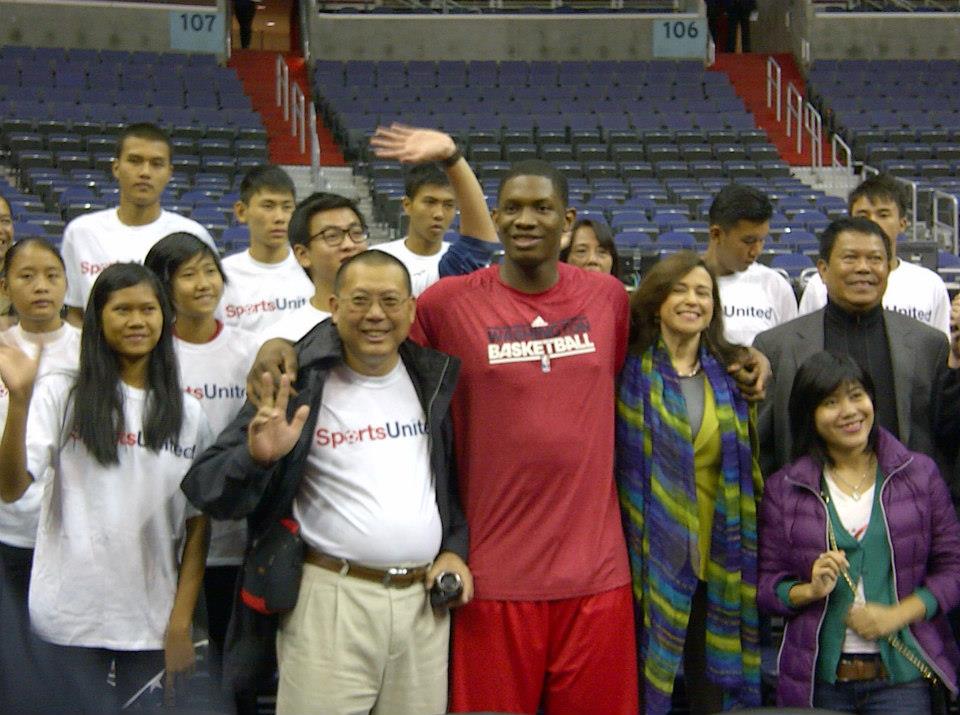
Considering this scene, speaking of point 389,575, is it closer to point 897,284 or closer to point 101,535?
point 101,535

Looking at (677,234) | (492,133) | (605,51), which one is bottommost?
(677,234)

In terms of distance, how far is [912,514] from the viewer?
9.71 feet

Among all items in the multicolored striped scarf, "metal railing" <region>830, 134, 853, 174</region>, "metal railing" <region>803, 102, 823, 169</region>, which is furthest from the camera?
"metal railing" <region>803, 102, 823, 169</region>

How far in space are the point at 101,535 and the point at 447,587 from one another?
792 millimetres

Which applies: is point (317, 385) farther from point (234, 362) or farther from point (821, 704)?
point (821, 704)

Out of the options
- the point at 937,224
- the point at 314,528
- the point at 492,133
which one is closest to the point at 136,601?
the point at 314,528

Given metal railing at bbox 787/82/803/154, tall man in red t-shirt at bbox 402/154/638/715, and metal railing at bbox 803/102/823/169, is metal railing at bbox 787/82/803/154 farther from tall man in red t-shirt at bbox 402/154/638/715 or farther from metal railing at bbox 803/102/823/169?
tall man in red t-shirt at bbox 402/154/638/715

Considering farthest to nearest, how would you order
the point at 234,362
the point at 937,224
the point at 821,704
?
the point at 937,224 → the point at 234,362 → the point at 821,704

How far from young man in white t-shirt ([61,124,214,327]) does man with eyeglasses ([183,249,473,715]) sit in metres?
1.38

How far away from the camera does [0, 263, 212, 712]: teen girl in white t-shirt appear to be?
9.05ft

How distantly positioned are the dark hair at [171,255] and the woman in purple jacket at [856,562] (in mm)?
1607

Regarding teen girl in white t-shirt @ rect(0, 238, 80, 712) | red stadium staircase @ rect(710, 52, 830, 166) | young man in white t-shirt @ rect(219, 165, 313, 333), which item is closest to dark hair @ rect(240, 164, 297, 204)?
young man in white t-shirt @ rect(219, 165, 313, 333)

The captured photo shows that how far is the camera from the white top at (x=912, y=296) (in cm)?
411

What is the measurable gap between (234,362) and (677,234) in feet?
22.0
